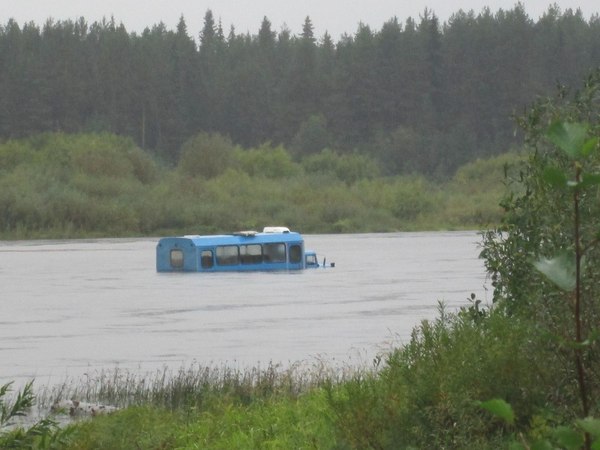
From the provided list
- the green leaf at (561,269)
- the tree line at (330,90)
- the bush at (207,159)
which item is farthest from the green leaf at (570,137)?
the tree line at (330,90)

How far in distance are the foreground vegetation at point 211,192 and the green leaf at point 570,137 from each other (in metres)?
72.6

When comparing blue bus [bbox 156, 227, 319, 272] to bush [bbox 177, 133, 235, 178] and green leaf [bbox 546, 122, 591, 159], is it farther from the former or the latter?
green leaf [bbox 546, 122, 591, 159]

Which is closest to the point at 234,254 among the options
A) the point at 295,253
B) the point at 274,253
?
the point at 274,253

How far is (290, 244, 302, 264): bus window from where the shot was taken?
1962 inches

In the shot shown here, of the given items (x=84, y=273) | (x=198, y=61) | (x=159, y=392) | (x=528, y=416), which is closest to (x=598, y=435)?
(x=528, y=416)

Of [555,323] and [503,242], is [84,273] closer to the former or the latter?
[503,242]

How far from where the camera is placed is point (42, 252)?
63.3 m

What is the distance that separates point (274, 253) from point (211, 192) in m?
37.1

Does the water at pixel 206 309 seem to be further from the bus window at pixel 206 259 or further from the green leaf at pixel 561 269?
the green leaf at pixel 561 269

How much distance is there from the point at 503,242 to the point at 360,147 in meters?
104

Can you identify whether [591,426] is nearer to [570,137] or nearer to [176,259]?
[570,137]

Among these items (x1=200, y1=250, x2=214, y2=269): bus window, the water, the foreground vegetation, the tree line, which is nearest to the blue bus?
(x1=200, y1=250, x2=214, y2=269): bus window

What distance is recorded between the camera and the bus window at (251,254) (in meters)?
50.9

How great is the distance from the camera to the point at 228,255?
51.3m
